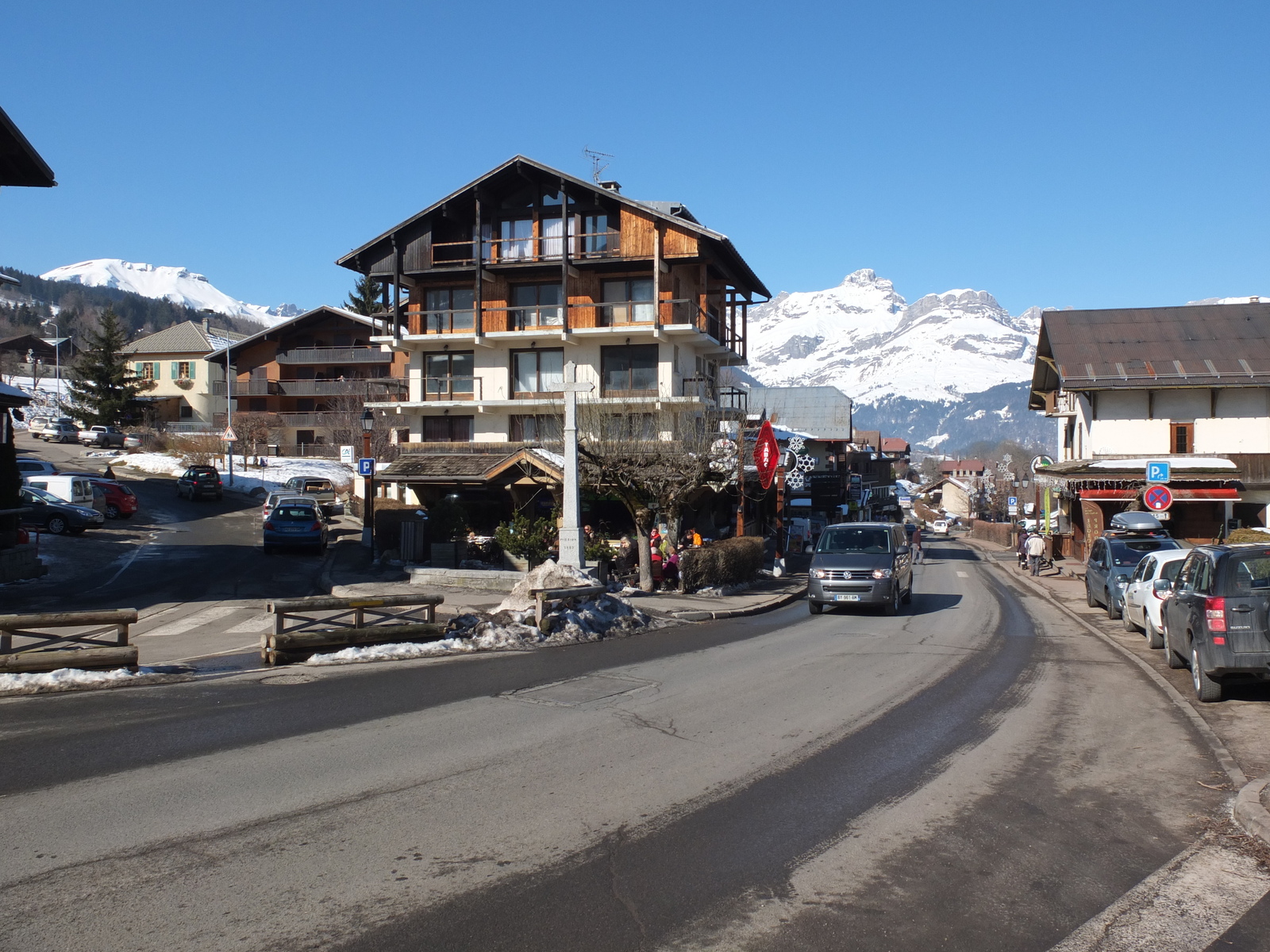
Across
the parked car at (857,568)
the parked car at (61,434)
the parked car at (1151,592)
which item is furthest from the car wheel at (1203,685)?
the parked car at (61,434)

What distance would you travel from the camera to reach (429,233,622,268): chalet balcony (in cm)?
3847

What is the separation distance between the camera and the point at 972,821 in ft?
22.9

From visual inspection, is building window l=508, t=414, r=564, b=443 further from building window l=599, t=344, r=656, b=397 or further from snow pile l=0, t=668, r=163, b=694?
snow pile l=0, t=668, r=163, b=694

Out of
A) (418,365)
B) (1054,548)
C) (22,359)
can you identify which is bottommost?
(1054,548)

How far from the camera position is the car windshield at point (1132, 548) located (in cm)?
2258

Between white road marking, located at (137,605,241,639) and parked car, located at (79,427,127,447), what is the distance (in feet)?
172

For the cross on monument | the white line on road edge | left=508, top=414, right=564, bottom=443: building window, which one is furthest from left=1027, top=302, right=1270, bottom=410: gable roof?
the white line on road edge

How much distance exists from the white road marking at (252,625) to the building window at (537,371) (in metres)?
21.4

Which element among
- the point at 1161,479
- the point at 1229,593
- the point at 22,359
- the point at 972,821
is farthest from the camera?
the point at 22,359

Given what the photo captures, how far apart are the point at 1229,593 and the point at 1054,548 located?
37742 mm

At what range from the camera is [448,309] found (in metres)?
41.0

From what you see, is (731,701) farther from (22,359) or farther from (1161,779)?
(22,359)

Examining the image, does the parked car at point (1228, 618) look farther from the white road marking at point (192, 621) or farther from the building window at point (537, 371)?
the building window at point (537, 371)

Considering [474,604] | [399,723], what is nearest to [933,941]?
[399,723]
